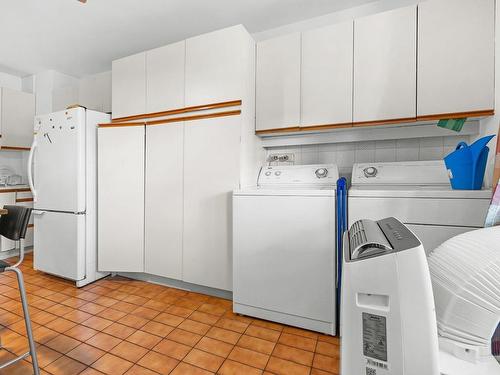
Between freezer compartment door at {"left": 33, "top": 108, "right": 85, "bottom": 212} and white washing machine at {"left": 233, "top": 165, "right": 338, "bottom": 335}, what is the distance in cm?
164

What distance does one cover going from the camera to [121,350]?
1.60m

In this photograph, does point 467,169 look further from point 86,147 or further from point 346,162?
point 86,147

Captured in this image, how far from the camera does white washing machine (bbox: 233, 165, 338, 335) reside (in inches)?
67.6

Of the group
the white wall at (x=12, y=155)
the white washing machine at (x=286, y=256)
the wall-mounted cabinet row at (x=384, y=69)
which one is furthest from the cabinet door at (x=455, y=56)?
the white wall at (x=12, y=155)

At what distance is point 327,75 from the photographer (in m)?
2.12

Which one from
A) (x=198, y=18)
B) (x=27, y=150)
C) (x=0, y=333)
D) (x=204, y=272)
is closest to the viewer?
(x=0, y=333)

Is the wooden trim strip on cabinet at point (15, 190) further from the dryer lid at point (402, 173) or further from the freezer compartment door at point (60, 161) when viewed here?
the dryer lid at point (402, 173)

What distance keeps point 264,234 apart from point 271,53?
1.57 meters

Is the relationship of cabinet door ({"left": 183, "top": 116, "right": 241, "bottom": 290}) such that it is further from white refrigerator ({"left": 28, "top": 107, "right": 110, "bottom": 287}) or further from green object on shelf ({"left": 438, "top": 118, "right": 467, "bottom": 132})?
green object on shelf ({"left": 438, "top": 118, "right": 467, "bottom": 132})

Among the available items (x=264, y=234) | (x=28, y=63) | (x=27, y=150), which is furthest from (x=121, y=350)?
(x=28, y=63)

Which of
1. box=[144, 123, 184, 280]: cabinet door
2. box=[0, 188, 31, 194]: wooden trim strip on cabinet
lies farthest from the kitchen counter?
box=[144, 123, 184, 280]: cabinet door

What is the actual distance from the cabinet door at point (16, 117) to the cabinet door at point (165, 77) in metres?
2.51

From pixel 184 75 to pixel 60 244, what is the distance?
81.0 inches

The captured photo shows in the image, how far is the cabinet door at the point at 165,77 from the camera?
2.37 meters
